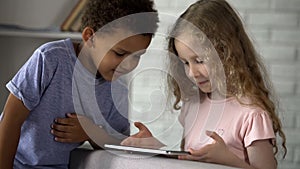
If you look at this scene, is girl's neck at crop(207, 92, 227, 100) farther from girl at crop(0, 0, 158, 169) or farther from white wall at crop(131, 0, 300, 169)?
white wall at crop(131, 0, 300, 169)

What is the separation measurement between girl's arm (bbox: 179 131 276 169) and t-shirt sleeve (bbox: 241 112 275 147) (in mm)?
17

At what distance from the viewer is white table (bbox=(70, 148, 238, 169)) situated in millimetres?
1408

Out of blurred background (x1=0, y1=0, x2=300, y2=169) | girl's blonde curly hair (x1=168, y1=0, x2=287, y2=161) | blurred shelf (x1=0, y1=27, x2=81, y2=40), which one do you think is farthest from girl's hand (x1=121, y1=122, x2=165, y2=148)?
blurred shelf (x1=0, y1=27, x2=81, y2=40)

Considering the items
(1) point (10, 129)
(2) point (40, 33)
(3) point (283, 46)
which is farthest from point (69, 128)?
(3) point (283, 46)

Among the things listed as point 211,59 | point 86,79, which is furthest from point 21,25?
point 211,59

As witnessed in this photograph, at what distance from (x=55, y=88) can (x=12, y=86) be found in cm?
11

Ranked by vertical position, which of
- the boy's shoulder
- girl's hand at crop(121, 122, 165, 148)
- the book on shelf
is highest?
the book on shelf

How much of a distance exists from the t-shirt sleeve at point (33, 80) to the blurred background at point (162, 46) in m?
0.73

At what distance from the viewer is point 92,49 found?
1621mm

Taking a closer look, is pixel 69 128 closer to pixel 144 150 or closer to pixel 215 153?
pixel 144 150

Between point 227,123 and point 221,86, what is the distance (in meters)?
0.10

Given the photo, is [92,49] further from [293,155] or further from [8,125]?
[293,155]

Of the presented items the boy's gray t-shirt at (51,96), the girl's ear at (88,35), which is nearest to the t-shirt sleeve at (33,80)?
the boy's gray t-shirt at (51,96)

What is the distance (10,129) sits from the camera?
5.00ft
